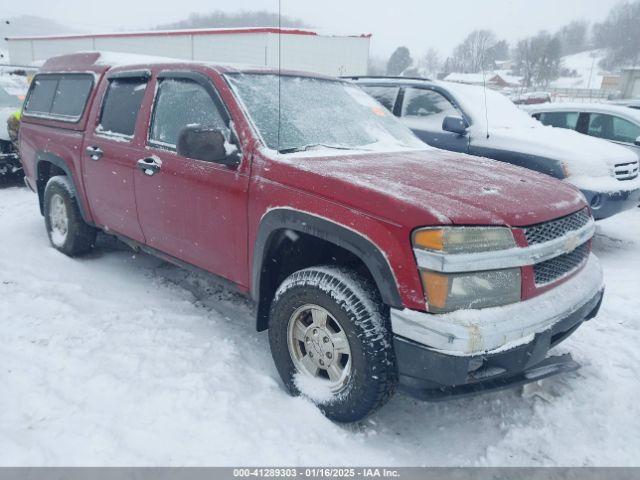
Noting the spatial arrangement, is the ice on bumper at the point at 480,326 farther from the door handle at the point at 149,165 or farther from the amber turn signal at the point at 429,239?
the door handle at the point at 149,165

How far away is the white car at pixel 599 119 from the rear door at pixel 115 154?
6868 millimetres

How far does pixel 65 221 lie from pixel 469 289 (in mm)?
4088

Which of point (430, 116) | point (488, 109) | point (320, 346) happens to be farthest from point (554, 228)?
point (488, 109)

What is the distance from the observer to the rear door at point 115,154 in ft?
12.4

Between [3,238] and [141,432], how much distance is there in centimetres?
387

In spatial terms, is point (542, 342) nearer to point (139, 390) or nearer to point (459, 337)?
point (459, 337)

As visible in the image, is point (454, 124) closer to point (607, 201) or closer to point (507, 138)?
point (507, 138)

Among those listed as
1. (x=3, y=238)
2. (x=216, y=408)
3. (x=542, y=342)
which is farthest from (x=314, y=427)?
(x=3, y=238)

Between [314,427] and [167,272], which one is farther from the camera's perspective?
[167,272]

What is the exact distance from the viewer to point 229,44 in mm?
25250

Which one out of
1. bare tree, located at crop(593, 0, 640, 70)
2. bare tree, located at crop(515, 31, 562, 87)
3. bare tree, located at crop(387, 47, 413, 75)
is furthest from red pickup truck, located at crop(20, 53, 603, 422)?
bare tree, located at crop(387, 47, 413, 75)

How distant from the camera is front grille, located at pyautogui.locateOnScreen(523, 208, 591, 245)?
2.34 m

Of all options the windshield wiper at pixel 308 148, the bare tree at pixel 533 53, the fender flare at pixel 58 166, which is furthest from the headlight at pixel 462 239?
the bare tree at pixel 533 53

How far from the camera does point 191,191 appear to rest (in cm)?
321
